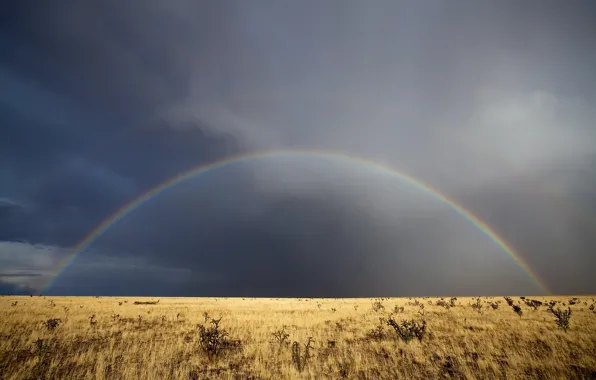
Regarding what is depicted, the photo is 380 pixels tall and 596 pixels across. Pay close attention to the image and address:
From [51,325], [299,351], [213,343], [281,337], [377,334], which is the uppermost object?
[51,325]

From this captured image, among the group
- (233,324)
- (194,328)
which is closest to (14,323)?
(194,328)

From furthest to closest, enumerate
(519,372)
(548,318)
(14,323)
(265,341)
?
(548,318), (14,323), (265,341), (519,372)

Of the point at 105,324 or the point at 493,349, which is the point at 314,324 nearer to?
the point at 493,349

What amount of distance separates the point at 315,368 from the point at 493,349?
29.8 feet

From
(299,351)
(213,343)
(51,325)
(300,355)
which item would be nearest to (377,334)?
(299,351)

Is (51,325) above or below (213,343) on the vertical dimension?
above

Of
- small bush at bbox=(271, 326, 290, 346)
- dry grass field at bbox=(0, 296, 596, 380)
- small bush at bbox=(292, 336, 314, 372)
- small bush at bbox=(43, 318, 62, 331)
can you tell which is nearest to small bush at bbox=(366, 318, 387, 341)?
dry grass field at bbox=(0, 296, 596, 380)

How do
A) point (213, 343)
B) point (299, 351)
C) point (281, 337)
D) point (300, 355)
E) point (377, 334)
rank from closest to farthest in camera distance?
point (300, 355)
point (299, 351)
point (213, 343)
point (281, 337)
point (377, 334)

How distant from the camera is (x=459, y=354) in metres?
15.8

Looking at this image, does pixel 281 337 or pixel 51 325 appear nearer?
pixel 281 337

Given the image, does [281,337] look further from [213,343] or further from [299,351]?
[213,343]

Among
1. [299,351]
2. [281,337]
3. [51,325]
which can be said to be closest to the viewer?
[299,351]

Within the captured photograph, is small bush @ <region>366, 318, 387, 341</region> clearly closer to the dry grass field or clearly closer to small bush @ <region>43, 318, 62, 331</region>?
the dry grass field

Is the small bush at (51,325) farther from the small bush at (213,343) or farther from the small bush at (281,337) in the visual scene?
the small bush at (281,337)
